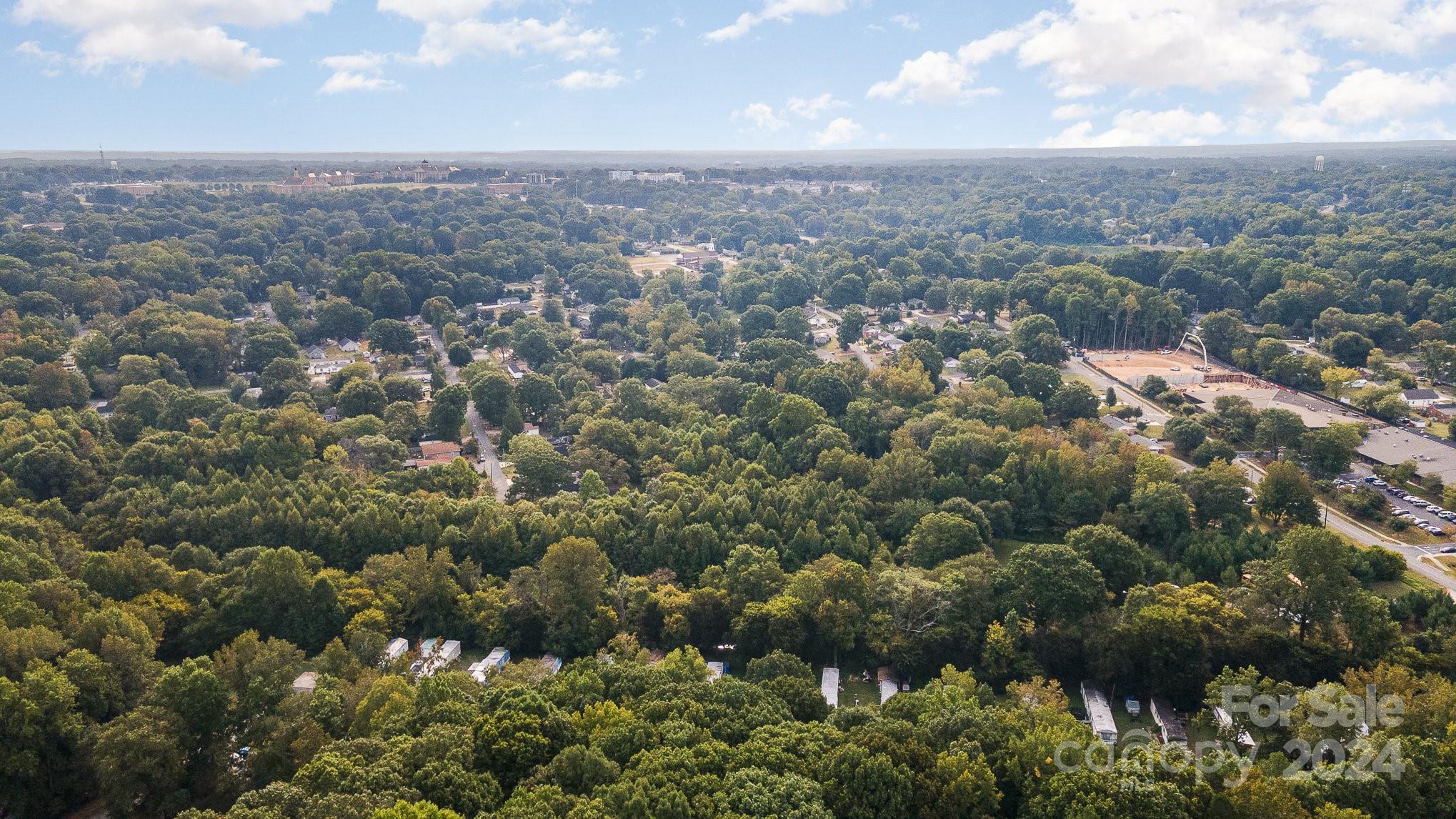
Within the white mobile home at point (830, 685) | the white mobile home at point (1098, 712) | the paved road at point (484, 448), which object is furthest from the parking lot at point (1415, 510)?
the paved road at point (484, 448)

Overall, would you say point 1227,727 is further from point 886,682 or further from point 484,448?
point 484,448

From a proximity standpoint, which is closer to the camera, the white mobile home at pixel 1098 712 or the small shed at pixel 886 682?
the white mobile home at pixel 1098 712

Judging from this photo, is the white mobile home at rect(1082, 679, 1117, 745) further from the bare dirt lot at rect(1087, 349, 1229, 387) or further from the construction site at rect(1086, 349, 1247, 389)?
the bare dirt lot at rect(1087, 349, 1229, 387)

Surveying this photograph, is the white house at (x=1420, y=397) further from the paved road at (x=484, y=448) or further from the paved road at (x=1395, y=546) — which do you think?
the paved road at (x=484, y=448)

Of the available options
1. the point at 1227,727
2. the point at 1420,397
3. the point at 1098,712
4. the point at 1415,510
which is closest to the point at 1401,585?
the point at 1415,510

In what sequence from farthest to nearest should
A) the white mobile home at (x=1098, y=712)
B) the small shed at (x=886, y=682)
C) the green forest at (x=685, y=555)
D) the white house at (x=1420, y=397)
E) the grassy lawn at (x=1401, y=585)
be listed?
the white house at (x=1420, y=397) → the grassy lawn at (x=1401, y=585) → the small shed at (x=886, y=682) → the white mobile home at (x=1098, y=712) → the green forest at (x=685, y=555)

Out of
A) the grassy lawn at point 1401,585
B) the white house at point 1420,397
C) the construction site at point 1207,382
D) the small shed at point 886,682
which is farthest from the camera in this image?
the white house at point 1420,397

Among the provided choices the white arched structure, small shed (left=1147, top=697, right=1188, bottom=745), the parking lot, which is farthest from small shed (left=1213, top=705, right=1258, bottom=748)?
the white arched structure
